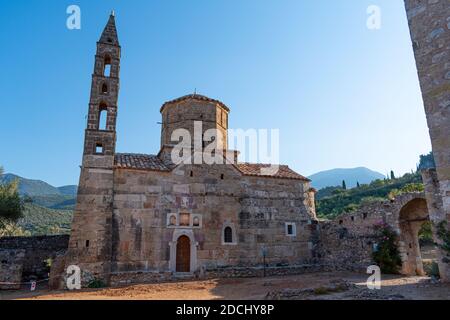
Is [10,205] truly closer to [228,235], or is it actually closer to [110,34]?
[110,34]

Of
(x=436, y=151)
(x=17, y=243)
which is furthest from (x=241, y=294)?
(x=17, y=243)

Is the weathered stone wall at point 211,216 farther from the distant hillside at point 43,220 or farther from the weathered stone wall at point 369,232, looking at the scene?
the distant hillside at point 43,220

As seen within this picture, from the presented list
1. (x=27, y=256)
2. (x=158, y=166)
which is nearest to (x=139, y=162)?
(x=158, y=166)

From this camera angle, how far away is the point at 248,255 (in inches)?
699

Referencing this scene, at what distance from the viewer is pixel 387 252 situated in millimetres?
14656

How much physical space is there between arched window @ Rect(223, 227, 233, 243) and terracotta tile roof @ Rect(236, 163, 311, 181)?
3.63 meters

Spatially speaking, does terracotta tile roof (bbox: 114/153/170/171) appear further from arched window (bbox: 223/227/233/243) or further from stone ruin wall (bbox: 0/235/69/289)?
stone ruin wall (bbox: 0/235/69/289)

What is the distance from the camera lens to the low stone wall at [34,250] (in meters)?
16.2

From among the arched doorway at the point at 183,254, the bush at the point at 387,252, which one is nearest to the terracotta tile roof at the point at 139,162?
the arched doorway at the point at 183,254

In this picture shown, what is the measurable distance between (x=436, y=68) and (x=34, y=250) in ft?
63.5
